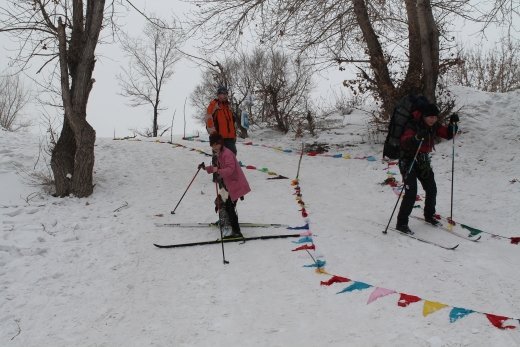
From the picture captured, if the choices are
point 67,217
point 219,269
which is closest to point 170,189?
point 67,217

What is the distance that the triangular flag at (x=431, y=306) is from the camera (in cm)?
367

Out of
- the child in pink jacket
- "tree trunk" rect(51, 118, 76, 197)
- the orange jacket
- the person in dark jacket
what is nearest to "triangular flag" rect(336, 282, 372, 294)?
the person in dark jacket

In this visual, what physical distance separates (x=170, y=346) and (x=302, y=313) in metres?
1.20

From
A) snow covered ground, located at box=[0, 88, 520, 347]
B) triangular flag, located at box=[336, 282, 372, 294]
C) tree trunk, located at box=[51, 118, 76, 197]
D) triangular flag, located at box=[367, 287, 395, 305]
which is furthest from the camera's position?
tree trunk, located at box=[51, 118, 76, 197]

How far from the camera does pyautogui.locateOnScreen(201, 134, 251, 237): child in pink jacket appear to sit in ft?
19.4

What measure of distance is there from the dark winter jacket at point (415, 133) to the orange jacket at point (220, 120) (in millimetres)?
3636

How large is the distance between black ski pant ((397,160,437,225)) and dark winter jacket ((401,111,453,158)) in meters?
0.17

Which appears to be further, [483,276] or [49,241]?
[49,241]

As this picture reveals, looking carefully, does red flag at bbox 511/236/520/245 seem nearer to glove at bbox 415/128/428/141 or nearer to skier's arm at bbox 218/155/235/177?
glove at bbox 415/128/428/141

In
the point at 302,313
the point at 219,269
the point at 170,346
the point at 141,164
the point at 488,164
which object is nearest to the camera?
the point at 170,346

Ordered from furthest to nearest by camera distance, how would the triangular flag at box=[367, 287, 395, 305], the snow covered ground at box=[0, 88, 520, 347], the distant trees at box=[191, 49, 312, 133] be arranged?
the distant trees at box=[191, 49, 312, 133]
the triangular flag at box=[367, 287, 395, 305]
the snow covered ground at box=[0, 88, 520, 347]

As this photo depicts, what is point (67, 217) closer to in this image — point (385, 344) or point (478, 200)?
point (385, 344)

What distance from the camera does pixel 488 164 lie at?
29.1 feet

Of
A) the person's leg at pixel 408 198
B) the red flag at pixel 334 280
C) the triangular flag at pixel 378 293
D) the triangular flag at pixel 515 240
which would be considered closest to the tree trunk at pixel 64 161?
the red flag at pixel 334 280
